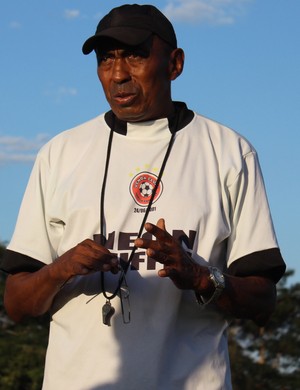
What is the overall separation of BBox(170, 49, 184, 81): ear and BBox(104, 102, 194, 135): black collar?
0.15 metres

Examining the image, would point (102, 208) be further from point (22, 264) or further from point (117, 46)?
point (117, 46)

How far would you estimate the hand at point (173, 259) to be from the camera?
436cm

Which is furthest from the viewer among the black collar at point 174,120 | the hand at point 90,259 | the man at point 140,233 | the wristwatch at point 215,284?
the black collar at point 174,120

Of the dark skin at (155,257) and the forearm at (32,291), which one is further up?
the dark skin at (155,257)

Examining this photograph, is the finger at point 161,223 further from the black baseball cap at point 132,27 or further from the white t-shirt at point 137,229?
the black baseball cap at point 132,27

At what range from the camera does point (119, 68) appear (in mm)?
5070

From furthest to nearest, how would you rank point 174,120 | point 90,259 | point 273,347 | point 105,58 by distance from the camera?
point 273,347 < point 174,120 < point 105,58 < point 90,259

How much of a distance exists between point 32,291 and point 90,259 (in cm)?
53

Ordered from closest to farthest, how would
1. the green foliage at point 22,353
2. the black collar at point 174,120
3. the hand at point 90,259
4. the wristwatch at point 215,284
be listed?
1. the hand at point 90,259
2. the wristwatch at point 215,284
3. the black collar at point 174,120
4. the green foliage at point 22,353

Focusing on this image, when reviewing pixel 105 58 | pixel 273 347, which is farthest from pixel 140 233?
pixel 273 347

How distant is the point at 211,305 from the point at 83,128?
109 cm

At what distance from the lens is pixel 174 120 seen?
5.25 m

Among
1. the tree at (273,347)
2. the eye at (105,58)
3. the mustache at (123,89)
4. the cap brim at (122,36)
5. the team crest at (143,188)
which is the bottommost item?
the tree at (273,347)

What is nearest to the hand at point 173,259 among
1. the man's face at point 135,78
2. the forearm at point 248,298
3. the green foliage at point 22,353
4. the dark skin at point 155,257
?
the dark skin at point 155,257
